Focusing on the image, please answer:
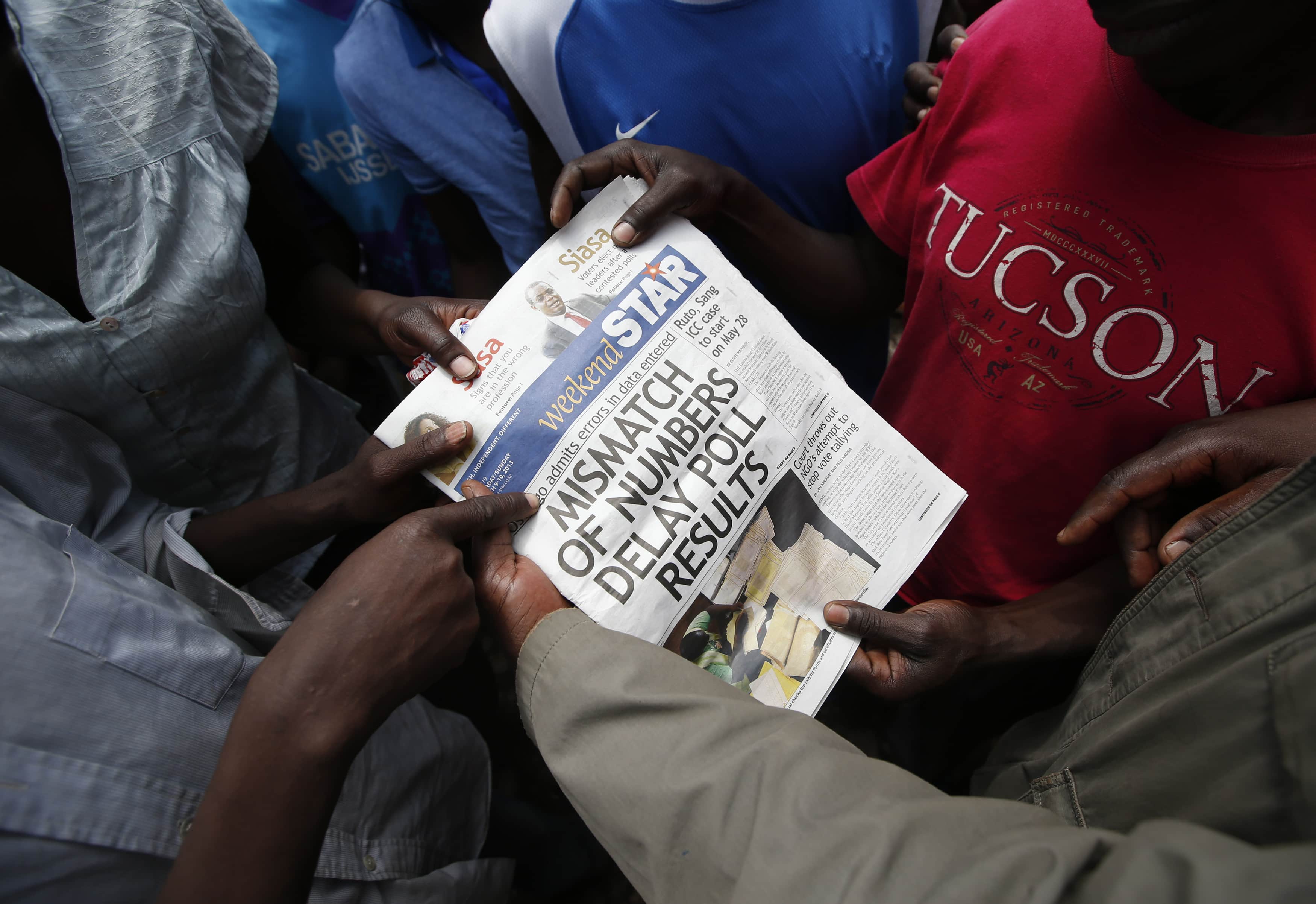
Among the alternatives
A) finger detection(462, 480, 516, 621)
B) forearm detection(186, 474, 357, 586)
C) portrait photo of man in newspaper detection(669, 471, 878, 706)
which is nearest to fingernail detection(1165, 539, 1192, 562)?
portrait photo of man in newspaper detection(669, 471, 878, 706)

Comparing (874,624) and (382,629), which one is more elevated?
(874,624)

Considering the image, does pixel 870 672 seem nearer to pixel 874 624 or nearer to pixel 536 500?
pixel 874 624

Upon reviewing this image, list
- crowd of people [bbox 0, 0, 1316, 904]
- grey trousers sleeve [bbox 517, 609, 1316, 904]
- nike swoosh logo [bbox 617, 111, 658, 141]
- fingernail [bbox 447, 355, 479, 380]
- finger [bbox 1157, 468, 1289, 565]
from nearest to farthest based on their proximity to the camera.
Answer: grey trousers sleeve [bbox 517, 609, 1316, 904]
crowd of people [bbox 0, 0, 1316, 904]
finger [bbox 1157, 468, 1289, 565]
fingernail [bbox 447, 355, 479, 380]
nike swoosh logo [bbox 617, 111, 658, 141]

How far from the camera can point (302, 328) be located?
108cm

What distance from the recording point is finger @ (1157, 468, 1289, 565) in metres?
0.59

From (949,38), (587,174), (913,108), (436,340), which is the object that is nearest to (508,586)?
(436,340)

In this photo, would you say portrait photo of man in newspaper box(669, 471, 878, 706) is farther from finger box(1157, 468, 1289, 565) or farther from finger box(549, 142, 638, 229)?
finger box(549, 142, 638, 229)

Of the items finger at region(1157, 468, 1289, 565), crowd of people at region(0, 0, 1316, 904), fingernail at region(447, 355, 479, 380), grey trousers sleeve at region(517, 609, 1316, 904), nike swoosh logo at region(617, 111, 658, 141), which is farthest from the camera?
nike swoosh logo at region(617, 111, 658, 141)

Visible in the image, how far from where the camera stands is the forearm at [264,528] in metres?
0.80

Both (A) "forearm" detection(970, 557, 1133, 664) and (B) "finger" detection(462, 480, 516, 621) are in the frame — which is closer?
(B) "finger" detection(462, 480, 516, 621)

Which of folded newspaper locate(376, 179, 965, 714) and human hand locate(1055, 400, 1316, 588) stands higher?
human hand locate(1055, 400, 1316, 588)

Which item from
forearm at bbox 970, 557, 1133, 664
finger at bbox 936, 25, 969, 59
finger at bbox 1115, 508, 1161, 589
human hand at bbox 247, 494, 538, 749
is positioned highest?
finger at bbox 936, 25, 969, 59

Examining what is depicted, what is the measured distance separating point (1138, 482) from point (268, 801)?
0.89 metres

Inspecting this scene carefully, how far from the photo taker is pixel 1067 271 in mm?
696
